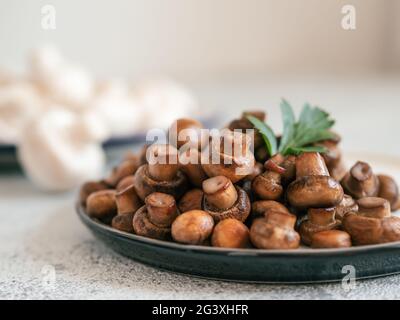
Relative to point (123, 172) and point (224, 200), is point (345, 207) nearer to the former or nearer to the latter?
point (224, 200)

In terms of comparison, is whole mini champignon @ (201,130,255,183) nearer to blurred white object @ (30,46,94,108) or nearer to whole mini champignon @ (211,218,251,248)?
whole mini champignon @ (211,218,251,248)

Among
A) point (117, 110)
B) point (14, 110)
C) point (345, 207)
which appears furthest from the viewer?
point (117, 110)

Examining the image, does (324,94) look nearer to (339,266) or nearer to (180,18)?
(180,18)

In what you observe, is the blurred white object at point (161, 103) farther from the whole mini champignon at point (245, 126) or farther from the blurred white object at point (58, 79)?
the whole mini champignon at point (245, 126)

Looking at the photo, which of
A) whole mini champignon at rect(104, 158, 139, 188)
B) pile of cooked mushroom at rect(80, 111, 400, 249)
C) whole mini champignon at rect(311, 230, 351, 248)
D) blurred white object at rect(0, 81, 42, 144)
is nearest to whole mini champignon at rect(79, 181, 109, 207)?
whole mini champignon at rect(104, 158, 139, 188)

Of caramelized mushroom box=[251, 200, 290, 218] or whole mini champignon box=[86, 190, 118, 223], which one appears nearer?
caramelized mushroom box=[251, 200, 290, 218]

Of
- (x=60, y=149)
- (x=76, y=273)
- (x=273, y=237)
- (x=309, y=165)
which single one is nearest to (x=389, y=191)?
(x=309, y=165)
